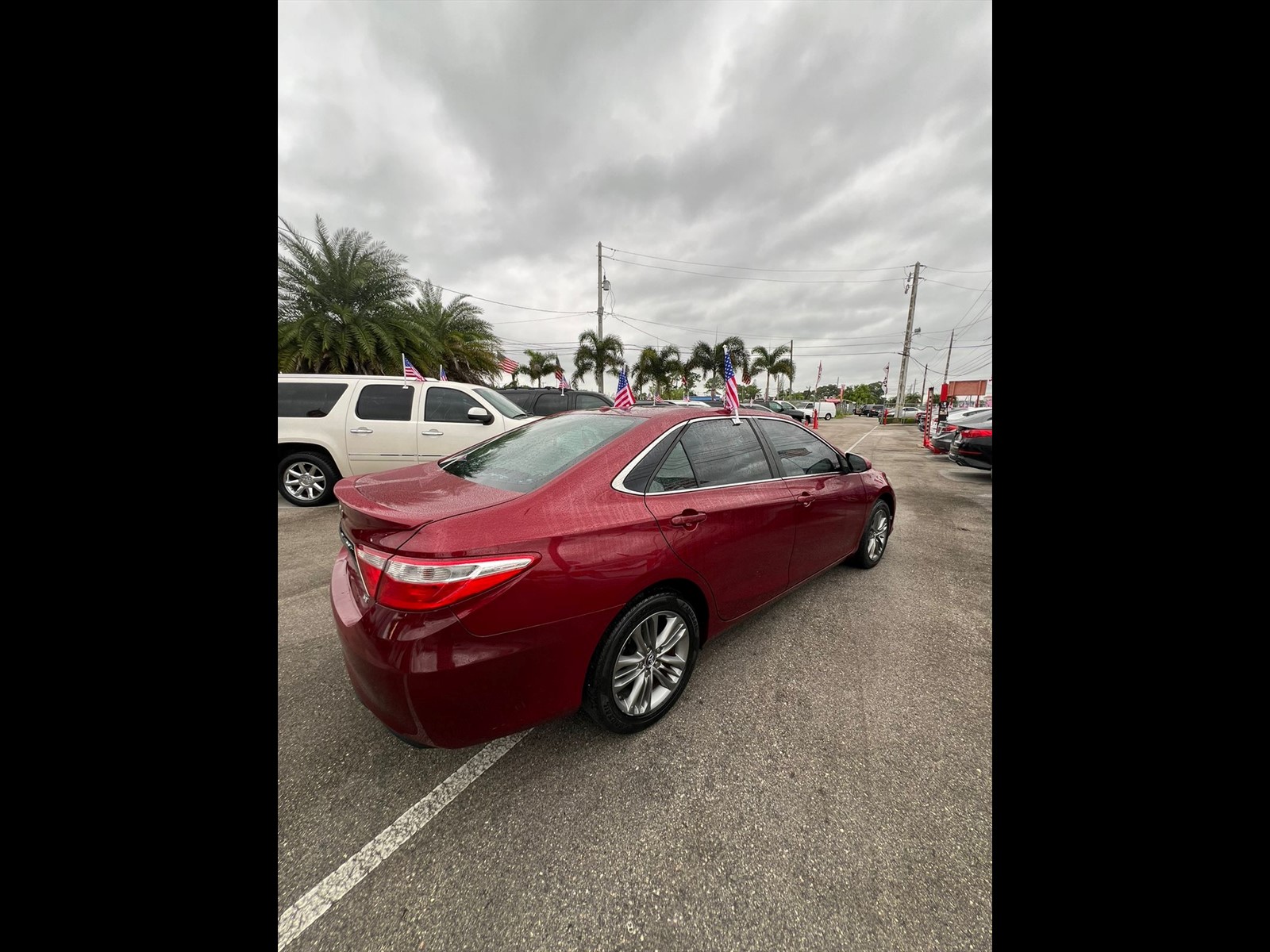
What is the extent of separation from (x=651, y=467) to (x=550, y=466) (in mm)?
482

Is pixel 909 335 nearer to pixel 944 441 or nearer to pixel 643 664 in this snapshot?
pixel 944 441

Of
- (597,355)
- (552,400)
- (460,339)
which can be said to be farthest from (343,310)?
(597,355)

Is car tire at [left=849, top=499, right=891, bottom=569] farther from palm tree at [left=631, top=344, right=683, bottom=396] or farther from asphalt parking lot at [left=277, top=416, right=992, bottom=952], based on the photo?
palm tree at [left=631, top=344, right=683, bottom=396]

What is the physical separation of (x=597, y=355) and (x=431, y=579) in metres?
26.8

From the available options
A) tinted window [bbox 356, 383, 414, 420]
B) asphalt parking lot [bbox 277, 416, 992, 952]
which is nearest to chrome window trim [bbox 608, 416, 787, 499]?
asphalt parking lot [bbox 277, 416, 992, 952]

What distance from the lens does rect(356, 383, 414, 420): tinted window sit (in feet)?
17.9

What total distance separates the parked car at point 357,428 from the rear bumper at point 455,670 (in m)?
4.07

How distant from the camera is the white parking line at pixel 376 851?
112 cm

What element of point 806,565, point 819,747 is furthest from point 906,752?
point 806,565

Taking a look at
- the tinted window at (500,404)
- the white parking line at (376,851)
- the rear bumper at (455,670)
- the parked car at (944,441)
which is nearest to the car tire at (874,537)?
the rear bumper at (455,670)

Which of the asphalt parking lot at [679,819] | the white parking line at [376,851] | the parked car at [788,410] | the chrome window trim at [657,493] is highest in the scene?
the parked car at [788,410]

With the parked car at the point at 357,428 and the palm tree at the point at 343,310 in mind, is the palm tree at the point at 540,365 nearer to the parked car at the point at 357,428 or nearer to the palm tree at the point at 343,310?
the palm tree at the point at 343,310

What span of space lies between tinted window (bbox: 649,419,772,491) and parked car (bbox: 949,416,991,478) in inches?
289
